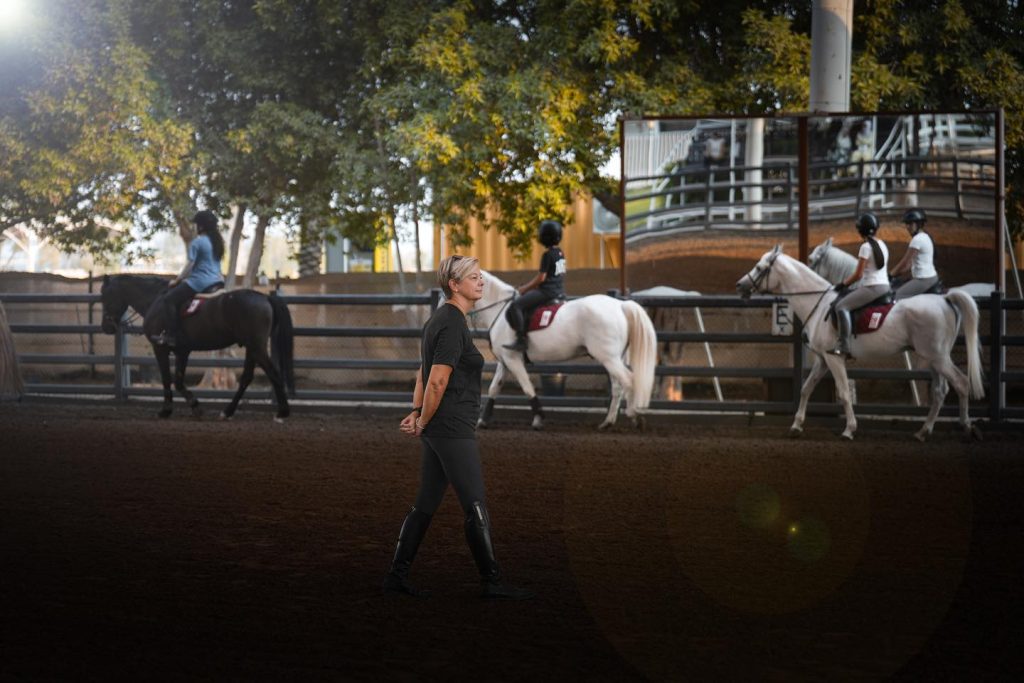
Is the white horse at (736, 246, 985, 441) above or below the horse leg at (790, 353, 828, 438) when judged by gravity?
above

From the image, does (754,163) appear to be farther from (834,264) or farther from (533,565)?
(533,565)

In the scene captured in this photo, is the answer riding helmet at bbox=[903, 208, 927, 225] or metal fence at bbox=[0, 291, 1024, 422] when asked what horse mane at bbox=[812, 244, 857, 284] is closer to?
metal fence at bbox=[0, 291, 1024, 422]

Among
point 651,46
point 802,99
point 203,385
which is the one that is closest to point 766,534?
point 802,99

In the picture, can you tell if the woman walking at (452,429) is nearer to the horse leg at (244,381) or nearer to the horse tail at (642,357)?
the horse tail at (642,357)

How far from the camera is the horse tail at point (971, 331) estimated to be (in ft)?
41.2

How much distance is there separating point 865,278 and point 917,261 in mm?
725

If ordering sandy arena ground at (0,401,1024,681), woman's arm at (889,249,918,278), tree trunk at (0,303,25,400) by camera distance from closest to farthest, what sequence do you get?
1. sandy arena ground at (0,401,1024,681)
2. woman's arm at (889,249,918,278)
3. tree trunk at (0,303,25,400)

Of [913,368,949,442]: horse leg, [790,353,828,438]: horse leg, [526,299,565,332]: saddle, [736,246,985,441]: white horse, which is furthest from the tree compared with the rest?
[913,368,949,442]: horse leg

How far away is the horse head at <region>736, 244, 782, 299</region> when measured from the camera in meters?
14.1

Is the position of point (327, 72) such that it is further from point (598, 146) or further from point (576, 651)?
point (576, 651)

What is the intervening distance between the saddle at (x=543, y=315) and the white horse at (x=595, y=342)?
6cm

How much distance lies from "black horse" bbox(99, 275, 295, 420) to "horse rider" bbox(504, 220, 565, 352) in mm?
3022

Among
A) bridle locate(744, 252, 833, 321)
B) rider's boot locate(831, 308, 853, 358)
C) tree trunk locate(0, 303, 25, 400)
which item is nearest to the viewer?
rider's boot locate(831, 308, 853, 358)

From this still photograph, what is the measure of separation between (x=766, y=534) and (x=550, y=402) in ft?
25.5
